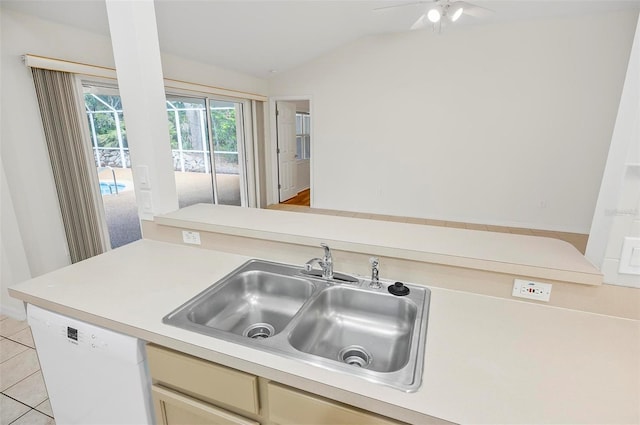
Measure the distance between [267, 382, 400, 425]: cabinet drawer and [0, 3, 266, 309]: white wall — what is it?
9.00ft

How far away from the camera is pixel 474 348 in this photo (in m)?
0.89

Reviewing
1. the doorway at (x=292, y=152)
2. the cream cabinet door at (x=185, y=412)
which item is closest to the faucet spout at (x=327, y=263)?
the cream cabinet door at (x=185, y=412)

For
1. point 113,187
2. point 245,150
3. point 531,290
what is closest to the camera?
point 531,290

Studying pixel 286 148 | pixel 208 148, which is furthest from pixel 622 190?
pixel 286 148

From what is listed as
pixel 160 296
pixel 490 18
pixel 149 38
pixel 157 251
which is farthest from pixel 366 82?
pixel 160 296

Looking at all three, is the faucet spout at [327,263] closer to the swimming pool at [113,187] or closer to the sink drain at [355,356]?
the sink drain at [355,356]

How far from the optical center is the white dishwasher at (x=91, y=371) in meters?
1.05

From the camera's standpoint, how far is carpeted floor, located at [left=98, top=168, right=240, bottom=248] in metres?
4.01

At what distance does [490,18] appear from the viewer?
4.09 metres

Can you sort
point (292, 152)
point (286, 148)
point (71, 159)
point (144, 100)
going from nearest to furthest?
1. point (144, 100)
2. point (71, 159)
3. point (286, 148)
4. point (292, 152)

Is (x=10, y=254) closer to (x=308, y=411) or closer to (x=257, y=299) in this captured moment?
(x=257, y=299)

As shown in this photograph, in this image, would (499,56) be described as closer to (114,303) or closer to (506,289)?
(506,289)

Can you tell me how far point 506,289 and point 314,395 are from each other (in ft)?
2.67

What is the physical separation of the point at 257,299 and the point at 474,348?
904mm
